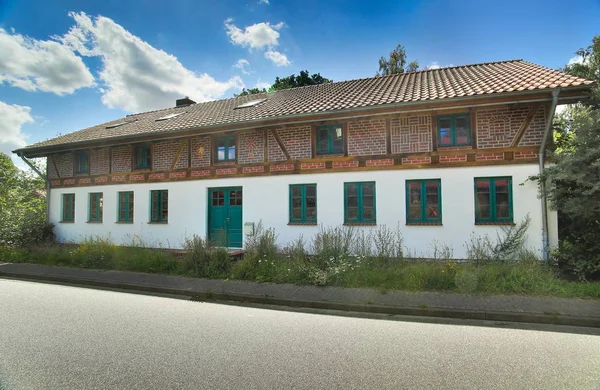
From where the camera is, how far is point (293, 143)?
1131 cm

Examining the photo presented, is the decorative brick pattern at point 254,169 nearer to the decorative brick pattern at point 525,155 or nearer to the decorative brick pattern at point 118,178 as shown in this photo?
the decorative brick pattern at point 118,178

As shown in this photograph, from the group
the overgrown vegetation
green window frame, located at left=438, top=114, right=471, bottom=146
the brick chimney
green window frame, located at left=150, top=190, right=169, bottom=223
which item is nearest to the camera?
the overgrown vegetation

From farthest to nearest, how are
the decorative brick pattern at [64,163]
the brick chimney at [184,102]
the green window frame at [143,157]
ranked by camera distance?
the brick chimney at [184,102] < the decorative brick pattern at [64,163] < the green window frame at [143,157]

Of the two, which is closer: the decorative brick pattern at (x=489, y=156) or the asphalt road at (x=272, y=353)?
the asphalt road at (x=272, y=353)

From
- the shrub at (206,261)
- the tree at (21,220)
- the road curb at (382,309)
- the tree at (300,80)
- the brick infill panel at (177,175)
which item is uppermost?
the tree at (300,80)

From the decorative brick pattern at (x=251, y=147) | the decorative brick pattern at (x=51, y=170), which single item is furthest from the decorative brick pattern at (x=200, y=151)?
the decorative brick pattern at (x=51, y=170)

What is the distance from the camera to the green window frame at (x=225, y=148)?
12383 mm

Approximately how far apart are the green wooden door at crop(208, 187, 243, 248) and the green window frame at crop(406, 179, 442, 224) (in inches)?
229

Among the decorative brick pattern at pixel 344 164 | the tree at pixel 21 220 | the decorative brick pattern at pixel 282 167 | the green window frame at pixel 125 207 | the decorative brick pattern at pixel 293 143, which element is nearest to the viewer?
the decorative brick pattern at pixel 344 164

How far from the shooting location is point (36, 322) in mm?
5402

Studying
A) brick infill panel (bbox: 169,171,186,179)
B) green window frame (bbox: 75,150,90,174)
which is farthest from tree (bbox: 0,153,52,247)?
brick infill panel (bbox: 169,171,186,179)

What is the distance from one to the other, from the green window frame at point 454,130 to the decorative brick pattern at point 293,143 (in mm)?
4022

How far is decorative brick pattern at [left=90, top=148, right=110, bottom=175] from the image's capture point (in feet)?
48.2

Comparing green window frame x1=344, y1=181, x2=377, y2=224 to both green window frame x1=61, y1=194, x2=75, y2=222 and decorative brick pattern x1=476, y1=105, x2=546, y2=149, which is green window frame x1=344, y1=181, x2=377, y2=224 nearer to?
decorative brick pattern x1=476, y1=105, x2=546, y2=149
